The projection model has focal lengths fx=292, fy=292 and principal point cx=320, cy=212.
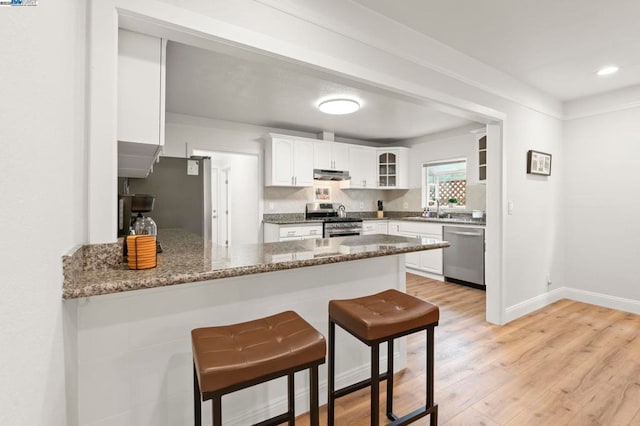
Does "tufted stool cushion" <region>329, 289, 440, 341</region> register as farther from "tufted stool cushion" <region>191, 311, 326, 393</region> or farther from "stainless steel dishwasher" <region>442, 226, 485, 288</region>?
"stainless steel dishwasher" <region>442, 226, 485, 288</region>

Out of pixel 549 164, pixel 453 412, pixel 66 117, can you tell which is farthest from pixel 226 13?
pixel 549 164

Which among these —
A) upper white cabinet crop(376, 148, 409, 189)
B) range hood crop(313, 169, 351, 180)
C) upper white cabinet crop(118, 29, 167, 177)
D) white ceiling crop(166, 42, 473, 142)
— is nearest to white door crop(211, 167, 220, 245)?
white ceiling crop(166, 42, 473, 142)

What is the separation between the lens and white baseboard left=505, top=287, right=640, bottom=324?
307 centimetres

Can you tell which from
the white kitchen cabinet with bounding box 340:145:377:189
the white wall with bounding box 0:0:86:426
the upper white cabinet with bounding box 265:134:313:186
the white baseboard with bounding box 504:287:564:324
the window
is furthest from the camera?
the white kitchen cabinet with bounding box 340:145:377:189

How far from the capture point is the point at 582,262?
357 centimetres

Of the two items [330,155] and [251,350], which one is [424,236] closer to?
[330,155]

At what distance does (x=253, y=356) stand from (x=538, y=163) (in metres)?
3.65

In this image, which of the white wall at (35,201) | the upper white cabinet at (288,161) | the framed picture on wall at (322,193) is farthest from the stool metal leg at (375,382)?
the framed picture on wall at (322,193)

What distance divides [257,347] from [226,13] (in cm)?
153

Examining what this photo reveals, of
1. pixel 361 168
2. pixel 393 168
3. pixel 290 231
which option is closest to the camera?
pixel 290 231

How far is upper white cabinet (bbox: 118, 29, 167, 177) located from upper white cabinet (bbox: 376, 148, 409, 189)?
4.63 metres

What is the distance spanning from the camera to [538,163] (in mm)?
3256

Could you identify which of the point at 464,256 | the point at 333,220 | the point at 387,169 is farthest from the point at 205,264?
the point at 387,169

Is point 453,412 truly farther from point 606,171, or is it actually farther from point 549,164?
point 606,171
